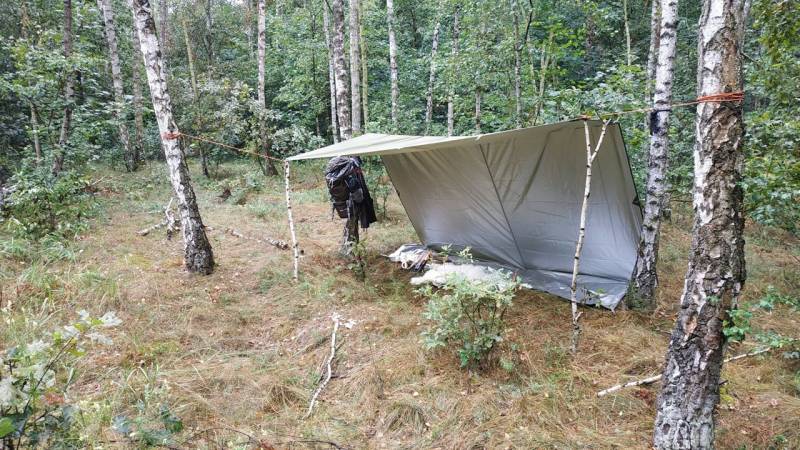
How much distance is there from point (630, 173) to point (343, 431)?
322cm

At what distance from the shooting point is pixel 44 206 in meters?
5.25

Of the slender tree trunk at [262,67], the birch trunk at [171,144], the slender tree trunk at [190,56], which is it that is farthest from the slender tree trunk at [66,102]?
the slender tree trunk at [262,67]

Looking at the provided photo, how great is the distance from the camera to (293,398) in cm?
276

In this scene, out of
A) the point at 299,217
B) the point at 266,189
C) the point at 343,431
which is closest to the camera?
the point at 343,431

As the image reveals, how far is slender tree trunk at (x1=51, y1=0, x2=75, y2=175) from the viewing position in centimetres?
610

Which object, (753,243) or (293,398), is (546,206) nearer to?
(293,398)

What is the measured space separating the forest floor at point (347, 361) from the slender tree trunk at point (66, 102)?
1.65 metres

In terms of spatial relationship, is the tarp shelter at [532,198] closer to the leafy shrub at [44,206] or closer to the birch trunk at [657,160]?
the birch trunk at [657,160]

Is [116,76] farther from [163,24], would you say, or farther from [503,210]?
[503,210]

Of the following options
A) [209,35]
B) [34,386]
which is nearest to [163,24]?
[209,35]

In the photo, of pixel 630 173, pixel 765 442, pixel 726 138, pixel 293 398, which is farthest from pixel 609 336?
pixel 293 398

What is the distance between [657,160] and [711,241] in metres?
1.98

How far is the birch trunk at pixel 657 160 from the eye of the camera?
3543 millimetres

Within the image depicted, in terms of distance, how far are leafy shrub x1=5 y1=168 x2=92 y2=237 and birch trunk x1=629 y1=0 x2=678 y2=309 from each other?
21.1ft
